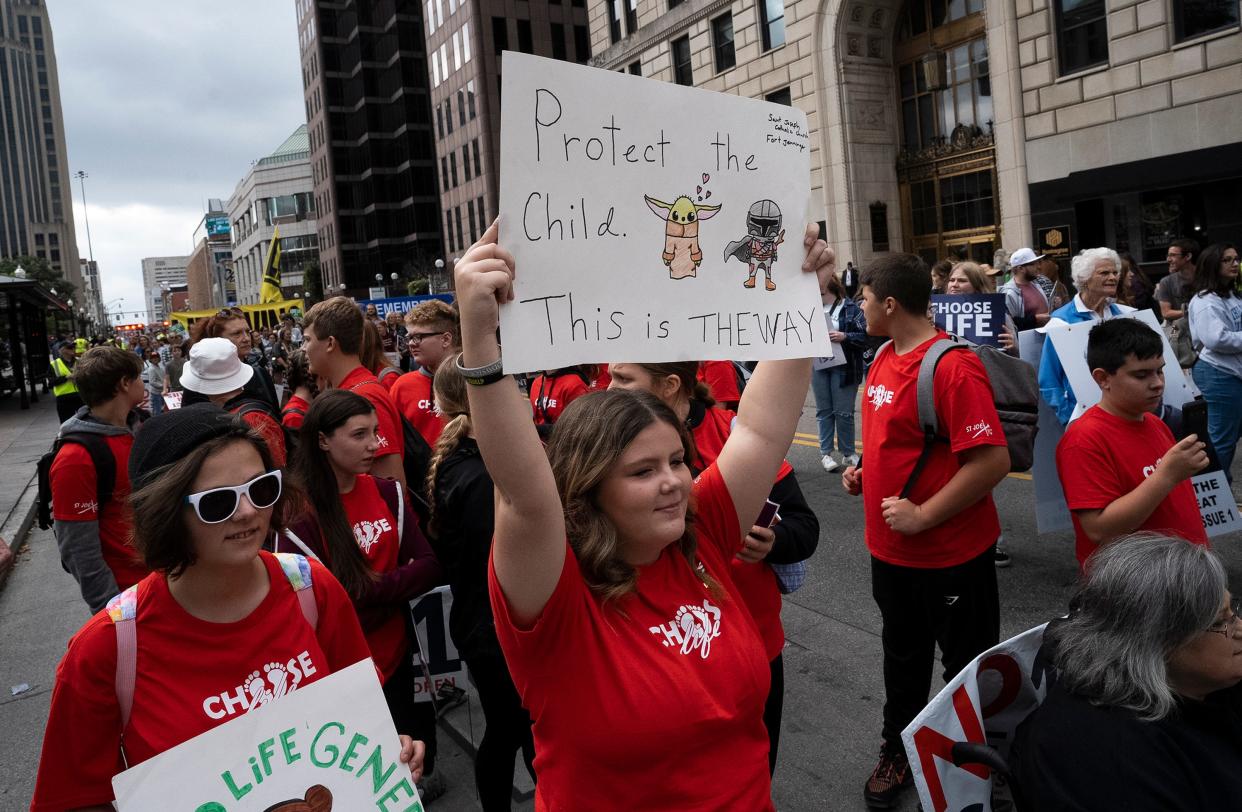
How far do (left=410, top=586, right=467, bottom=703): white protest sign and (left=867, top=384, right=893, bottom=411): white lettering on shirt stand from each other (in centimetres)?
190

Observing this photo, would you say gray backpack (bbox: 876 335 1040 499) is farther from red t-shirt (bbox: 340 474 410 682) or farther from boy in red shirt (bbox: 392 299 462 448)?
boy in red shirt (bbox: 392 299 462 448)

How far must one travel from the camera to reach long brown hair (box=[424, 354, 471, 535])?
3.32m

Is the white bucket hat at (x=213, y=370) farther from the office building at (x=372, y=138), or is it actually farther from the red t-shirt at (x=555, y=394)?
the office building at (x=372, y=138)

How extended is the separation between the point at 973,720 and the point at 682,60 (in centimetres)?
3101

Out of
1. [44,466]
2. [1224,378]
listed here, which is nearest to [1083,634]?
[44,466]

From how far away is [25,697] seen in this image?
5574mm

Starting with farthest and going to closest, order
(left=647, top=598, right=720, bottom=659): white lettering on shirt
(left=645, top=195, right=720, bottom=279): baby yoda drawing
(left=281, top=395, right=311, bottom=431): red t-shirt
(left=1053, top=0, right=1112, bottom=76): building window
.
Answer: (left=1053, top=0, right=1112, bottom=76): building window → (left=281, top=395, right=311, bottom=431): red t-shirt → (left=645, top=195, right=720, bottom=279): baby yoda drawing → (left=647, top=598, right=720, bottom=659): white lettering on shirt

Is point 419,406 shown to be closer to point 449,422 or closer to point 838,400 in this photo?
point 449,422

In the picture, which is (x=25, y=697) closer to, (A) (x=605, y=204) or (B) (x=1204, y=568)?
(A) (x=605, y=204)

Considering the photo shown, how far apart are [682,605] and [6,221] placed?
568 feet

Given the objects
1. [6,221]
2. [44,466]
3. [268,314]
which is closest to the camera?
[44,466]

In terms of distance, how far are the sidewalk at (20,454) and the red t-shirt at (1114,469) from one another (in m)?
9.93

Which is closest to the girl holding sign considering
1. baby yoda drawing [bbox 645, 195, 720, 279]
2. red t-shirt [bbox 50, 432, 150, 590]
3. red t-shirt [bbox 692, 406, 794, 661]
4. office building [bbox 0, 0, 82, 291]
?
baby yoda drawing [bbox 645, 195, 720, 279]

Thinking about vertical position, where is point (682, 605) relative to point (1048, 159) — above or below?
below
